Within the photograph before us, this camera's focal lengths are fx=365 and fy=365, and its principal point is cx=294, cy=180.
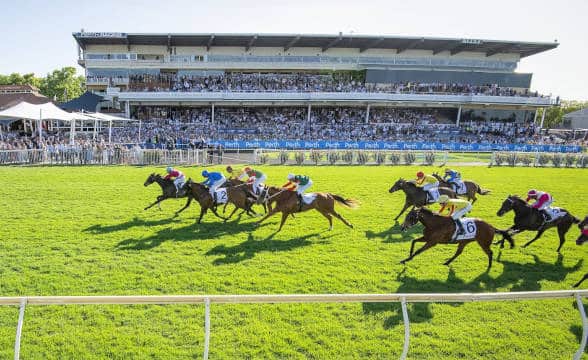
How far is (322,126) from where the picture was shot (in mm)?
35312

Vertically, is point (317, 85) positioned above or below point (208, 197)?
above

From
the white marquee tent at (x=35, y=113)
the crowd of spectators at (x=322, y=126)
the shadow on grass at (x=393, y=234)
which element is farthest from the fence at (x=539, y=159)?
the white marquee tent at (x=35, y=113)

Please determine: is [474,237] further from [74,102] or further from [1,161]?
[74,102]

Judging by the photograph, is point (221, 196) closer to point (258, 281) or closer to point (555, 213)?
point (258, 281)

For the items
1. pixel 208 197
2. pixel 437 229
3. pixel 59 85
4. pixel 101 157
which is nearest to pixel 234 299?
pixel 437 229

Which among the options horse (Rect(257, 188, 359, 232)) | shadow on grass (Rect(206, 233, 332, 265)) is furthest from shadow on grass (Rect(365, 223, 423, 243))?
shadow on grass (Rect(206, 233, 332, 265))

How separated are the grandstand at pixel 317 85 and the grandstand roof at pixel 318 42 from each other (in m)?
0.12

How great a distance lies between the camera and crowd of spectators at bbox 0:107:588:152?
32.0 meters

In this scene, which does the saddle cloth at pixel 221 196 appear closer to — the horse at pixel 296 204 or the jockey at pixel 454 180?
the horse at pixel 296 204

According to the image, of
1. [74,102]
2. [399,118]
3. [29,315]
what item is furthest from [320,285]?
[399,118]

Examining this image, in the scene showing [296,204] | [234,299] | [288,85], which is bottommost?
[296,204]

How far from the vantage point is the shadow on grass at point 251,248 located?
6.60 meters

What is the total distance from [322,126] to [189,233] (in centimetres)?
2840

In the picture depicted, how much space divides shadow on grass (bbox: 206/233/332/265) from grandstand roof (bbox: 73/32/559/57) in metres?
34.6
